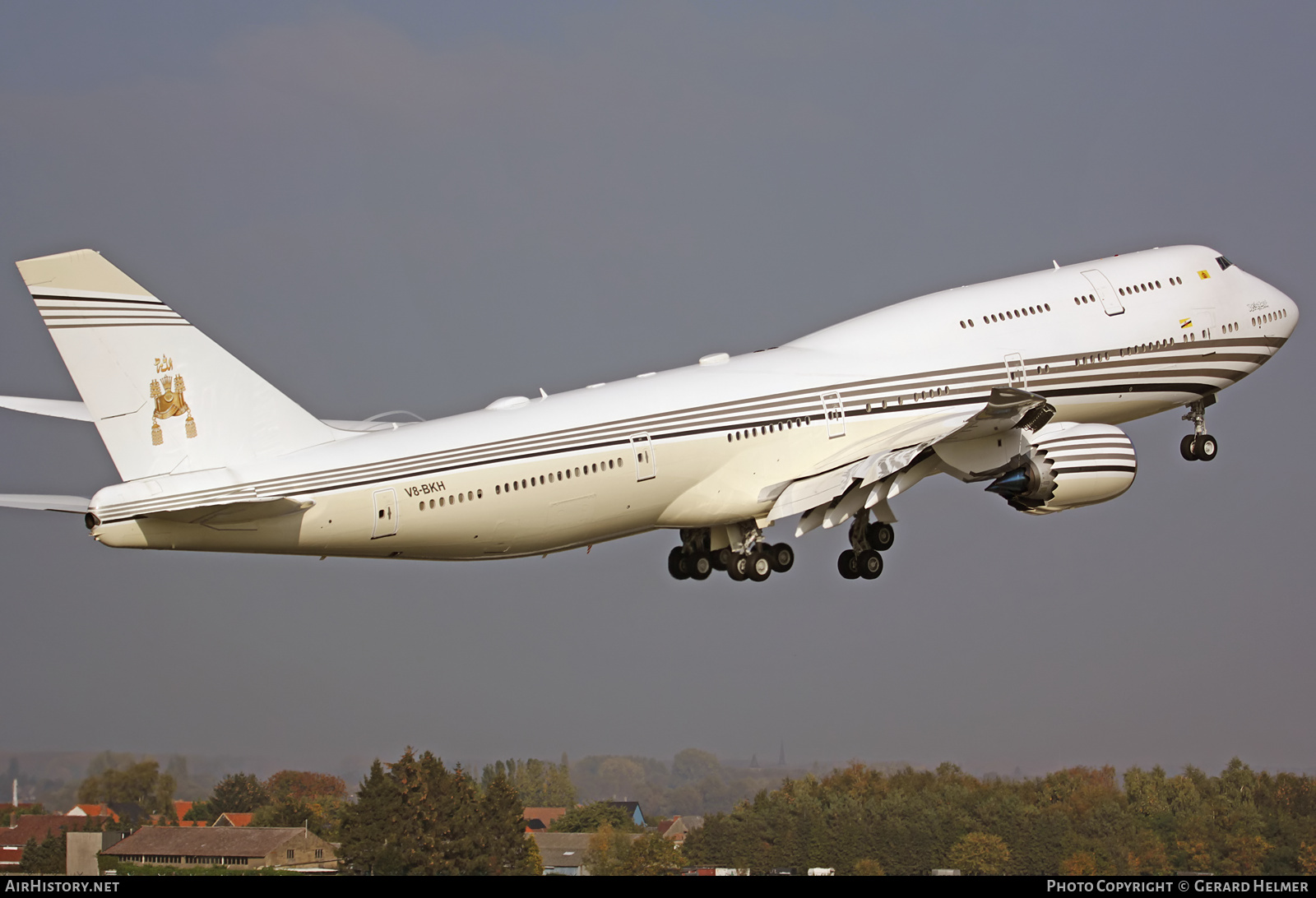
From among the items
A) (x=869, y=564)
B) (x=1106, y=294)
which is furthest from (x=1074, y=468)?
(x=1106, y=294)

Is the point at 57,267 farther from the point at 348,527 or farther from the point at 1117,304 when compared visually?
the point at 1117,304

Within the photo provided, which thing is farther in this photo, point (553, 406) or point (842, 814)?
point (842, 814)

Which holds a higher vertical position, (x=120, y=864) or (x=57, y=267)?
(x=57, y=267)

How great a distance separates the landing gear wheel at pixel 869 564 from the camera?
36.5 meters

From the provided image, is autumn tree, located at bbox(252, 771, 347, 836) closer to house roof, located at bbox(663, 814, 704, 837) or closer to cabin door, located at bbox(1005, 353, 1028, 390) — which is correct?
house roof, located at bbox(663, 814, 704, 837)

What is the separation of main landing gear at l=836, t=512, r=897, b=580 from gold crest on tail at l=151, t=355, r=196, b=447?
1559cm

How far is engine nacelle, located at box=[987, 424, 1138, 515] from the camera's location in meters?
34.7

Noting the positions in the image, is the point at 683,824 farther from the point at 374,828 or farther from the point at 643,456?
the point at 643,456

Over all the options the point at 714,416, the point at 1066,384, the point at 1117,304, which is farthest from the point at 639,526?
the point at 1117,304

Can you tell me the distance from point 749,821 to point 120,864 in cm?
1980

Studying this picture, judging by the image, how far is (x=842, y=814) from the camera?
51031mm
